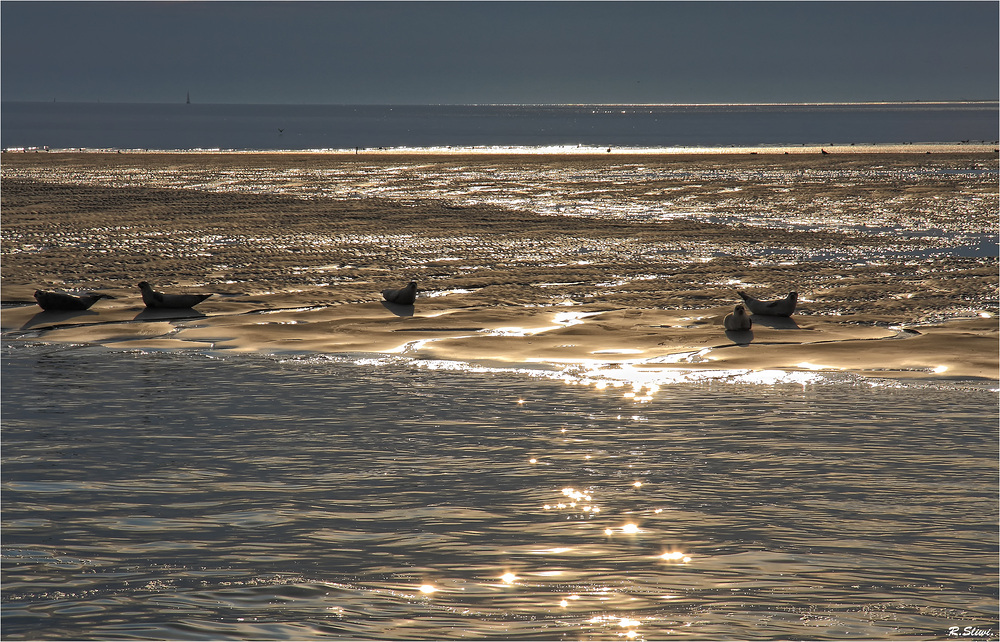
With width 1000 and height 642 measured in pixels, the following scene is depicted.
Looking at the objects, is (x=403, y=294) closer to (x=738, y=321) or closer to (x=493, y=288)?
(x=493, y=288)

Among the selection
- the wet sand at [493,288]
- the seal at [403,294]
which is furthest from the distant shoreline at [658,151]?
the seal at [403,294]

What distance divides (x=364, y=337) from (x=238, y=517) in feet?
21.2

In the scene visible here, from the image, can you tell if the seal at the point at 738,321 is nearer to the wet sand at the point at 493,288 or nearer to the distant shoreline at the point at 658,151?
the wet sand at the point at 493,288

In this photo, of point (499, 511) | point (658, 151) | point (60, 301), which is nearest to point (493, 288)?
point (60, 301)

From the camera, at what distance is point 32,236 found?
2127cm

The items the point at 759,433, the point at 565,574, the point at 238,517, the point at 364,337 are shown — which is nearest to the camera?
the point at 565,574

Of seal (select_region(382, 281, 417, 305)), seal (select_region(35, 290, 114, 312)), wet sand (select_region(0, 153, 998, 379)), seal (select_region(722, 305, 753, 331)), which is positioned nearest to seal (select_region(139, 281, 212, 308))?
wet sand (select_region(0, 153, 998, 379))

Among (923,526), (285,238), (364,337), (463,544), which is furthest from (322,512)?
(285,238)

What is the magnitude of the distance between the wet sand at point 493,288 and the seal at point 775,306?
0.15 metres

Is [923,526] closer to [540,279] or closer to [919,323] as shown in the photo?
[919,323]

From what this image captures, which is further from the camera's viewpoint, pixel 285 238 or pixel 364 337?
pixel 285 238

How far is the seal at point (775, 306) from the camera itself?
12.7m

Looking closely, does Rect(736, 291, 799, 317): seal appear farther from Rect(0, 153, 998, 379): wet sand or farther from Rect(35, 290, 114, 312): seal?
Rect(35, 290, 114, 312): seal

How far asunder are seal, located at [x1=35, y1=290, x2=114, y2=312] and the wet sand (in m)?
0.24
